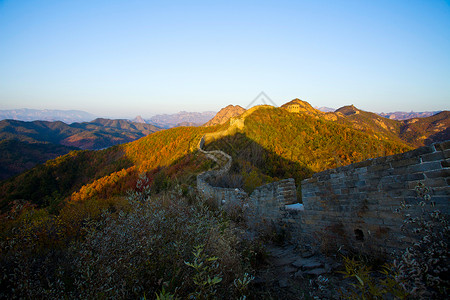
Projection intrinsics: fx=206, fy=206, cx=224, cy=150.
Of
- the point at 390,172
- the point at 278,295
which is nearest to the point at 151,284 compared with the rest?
the point at 278,295

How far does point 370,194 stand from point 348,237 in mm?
807

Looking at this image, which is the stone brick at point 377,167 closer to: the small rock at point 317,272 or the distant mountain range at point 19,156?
the small rock at point 317,272

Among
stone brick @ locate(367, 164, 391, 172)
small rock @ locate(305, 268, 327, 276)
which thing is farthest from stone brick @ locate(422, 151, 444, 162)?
small rock @ locate(305, 268, 327, 276)

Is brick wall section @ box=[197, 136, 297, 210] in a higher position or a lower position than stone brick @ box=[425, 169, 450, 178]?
lower

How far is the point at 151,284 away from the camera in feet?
6.31

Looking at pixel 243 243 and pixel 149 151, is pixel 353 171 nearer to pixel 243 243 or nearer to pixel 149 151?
pixel 243 243

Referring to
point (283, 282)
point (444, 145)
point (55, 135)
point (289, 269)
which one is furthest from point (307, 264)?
point (55, 135)

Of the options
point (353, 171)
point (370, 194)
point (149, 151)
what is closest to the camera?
point (370, 194)

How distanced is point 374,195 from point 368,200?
12 centimetres

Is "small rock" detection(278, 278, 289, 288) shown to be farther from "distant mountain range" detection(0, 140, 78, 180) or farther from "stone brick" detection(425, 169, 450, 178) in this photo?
"distant mountain range" detection(0, 140, 78, 180)

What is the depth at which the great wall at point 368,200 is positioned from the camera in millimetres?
2350

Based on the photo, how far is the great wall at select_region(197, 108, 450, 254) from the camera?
2.35 metres

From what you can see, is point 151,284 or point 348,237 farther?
point 348,237

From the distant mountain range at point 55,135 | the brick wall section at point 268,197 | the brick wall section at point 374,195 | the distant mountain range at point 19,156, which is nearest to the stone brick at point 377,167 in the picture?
the brick wall section at point 374,195
